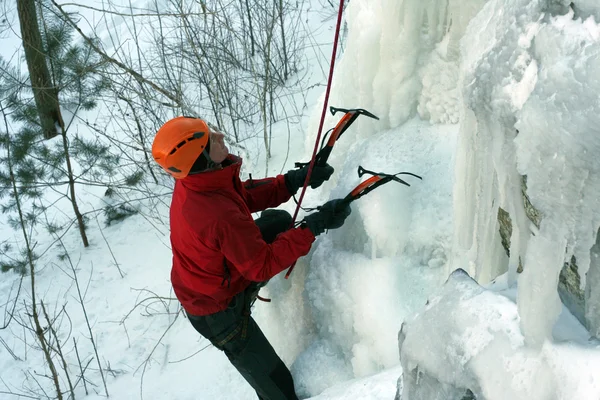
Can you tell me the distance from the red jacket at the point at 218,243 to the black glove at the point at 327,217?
37mm

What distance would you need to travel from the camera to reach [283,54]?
6633 millimetres

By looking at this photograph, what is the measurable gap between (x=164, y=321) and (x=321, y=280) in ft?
7.71

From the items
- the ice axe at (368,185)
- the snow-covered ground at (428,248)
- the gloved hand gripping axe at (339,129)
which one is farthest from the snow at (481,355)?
the gloved hand gripping axe at (339,129)

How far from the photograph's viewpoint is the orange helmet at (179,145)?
6.65 feet

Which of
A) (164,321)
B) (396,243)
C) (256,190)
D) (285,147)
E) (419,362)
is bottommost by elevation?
(419,362)

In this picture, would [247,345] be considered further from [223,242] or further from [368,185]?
[368,185]

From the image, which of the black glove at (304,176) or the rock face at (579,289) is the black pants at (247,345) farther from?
the rock face at (579,289)

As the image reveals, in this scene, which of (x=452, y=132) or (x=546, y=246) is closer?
(x=546, y=246)

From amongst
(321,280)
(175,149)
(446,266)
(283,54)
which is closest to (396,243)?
(446,266)

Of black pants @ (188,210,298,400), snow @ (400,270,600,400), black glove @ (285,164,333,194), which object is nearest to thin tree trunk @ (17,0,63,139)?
black glove @ (285,164,333,194)

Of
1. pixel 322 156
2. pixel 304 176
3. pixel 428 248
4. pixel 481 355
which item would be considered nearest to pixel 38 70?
pixel 304 176

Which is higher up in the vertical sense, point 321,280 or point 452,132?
point 452,132

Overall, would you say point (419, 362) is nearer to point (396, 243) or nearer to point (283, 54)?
point (396, 243)

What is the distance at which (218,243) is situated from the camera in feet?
6.98
